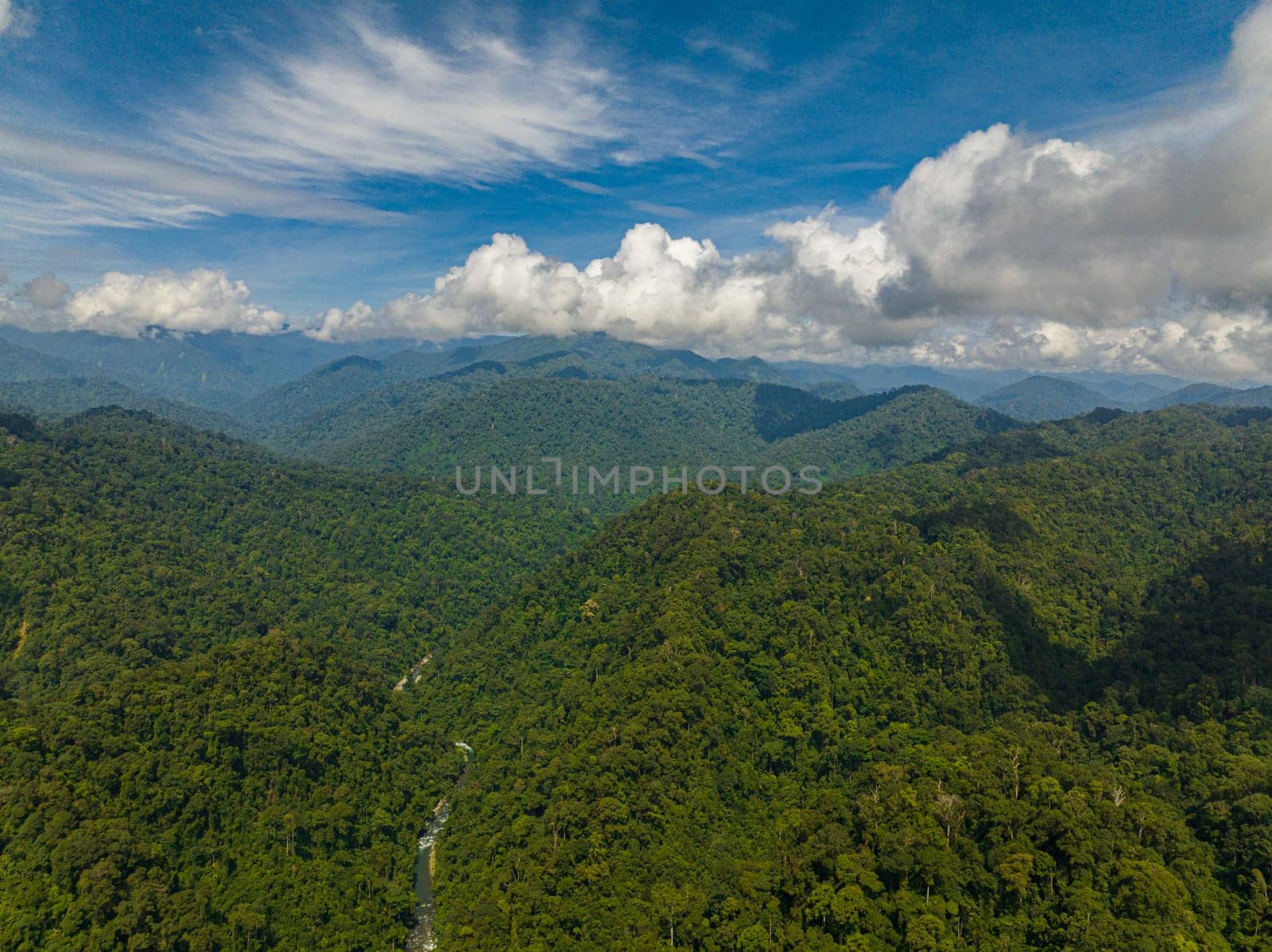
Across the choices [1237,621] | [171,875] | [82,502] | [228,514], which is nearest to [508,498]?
[228,514]

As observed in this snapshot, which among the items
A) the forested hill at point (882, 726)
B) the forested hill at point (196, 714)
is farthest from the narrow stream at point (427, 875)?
the forested hill at point (882, 726)

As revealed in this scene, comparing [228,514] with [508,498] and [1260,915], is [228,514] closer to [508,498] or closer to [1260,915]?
[508,498]

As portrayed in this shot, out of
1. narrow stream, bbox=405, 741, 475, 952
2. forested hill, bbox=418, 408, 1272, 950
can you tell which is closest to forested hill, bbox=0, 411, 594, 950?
narrow stream, bbox=405, 741, 475, 952

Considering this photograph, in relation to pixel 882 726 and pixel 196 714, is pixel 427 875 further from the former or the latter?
pixel 882 726

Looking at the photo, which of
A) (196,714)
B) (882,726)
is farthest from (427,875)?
(882,726)

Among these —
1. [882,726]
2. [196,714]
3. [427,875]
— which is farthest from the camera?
[882,726]

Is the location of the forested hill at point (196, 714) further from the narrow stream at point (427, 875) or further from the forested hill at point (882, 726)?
the forested hill at point (882, 726)
